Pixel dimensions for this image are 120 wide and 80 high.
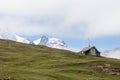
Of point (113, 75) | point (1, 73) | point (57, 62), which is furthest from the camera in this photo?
point (57, 62)

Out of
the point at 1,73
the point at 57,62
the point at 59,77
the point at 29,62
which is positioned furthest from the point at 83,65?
the point at 1,73

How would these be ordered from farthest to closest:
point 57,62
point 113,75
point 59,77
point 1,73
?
point 57,62 < point 113,75 < point 59,77 < point 1,73

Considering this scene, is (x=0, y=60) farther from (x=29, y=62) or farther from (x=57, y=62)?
(x=57, y=62)

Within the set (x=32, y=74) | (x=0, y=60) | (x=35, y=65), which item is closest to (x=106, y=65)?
(x=35, y=65)

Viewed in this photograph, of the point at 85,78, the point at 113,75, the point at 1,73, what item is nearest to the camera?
the point at 1,73

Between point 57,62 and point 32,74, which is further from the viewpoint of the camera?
point 57,62

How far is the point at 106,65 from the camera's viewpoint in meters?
112

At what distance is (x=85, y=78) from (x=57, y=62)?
24364mm

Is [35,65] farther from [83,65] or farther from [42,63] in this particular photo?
[83,65]

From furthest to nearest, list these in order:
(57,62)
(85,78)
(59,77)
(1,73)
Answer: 1. (57,62)
2. (85,78)
3. (59,77)
4. (1,73)

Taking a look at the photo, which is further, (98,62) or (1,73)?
(98,62)

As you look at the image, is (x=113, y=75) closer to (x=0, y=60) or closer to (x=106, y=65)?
(x=106, y=65)

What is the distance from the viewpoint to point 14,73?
76312 mm

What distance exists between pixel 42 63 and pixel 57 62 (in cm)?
456
